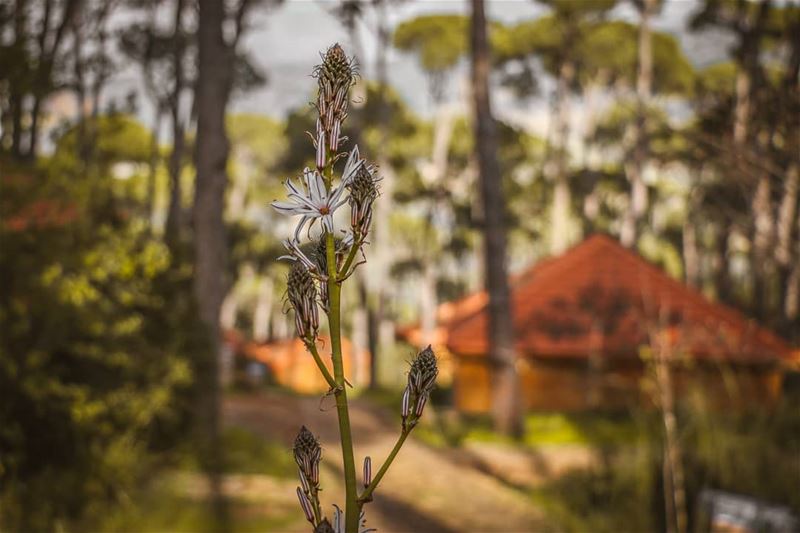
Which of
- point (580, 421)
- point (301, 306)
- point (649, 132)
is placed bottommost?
point (580, 421)

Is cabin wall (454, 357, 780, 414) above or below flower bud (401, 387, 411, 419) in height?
below

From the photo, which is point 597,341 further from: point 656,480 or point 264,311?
point 264,311

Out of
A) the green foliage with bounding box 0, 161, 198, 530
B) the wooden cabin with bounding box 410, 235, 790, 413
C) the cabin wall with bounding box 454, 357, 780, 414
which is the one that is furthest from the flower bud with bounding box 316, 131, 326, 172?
the cabin wall with bounding box 454, 357, 780, 414

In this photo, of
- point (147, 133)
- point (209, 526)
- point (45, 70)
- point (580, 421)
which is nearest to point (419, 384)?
point (209, 526)

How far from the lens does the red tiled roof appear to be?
623 inches

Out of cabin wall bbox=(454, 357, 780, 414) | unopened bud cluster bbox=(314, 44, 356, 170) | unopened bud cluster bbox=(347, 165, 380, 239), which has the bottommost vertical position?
Answer: cabin wall bbox=(454, 357, 780, 414)

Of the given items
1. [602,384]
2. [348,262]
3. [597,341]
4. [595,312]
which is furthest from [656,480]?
[595,312]

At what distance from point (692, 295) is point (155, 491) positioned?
12.1 meters

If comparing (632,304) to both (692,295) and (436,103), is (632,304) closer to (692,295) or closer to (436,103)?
(692,295)

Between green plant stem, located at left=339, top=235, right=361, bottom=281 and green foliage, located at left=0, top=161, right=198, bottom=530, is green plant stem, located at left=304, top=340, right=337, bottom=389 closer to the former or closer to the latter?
green plant stem, located at left=339, top=235, right=361, bottom=281

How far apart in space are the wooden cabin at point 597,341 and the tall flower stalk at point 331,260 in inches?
562

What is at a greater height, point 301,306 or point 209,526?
point 301,306

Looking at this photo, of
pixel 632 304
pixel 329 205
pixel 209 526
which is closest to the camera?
pixel 329 205

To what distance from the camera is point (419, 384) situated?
1137 mm
